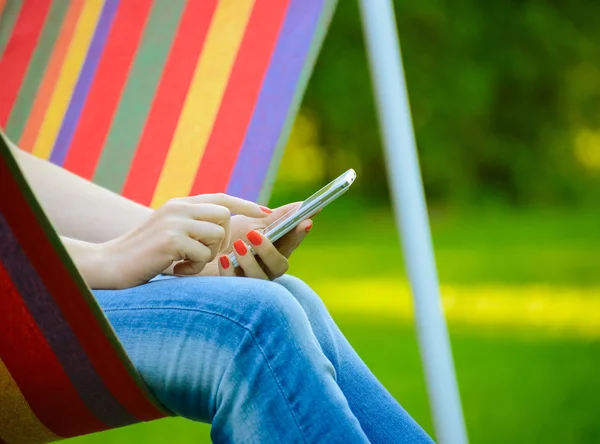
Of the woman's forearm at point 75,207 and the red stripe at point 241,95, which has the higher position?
the red stripe at point 241,95

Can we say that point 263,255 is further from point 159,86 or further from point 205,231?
point 159,86

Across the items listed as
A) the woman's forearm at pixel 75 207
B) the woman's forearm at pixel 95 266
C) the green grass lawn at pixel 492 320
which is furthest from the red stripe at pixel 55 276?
the green grass lawn at pixel 492 320

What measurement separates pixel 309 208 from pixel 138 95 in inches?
25.5

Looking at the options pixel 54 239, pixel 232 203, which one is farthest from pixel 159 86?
pixel 54 239

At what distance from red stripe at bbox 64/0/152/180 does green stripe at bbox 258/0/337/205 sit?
310 millimetres

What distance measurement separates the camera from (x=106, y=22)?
146 cm

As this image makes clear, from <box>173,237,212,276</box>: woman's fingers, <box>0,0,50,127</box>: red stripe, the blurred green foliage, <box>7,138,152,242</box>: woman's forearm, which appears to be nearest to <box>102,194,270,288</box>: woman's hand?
<box>173,237,212,276</box>: woman's fingers

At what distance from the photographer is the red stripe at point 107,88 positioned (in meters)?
1.39

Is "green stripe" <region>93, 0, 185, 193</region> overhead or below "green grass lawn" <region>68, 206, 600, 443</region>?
overhead

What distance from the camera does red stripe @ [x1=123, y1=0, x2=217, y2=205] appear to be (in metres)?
1.33

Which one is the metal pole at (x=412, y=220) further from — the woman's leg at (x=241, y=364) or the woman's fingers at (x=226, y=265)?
the woman's leg at (x=241, y=364)

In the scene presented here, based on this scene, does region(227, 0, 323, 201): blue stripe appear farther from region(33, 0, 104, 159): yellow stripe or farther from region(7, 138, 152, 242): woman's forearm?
region(33, 0, 104, 159): yellow stripe

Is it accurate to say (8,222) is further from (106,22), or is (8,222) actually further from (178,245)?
(106,22)

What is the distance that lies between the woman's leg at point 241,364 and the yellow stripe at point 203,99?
0.58 meters
